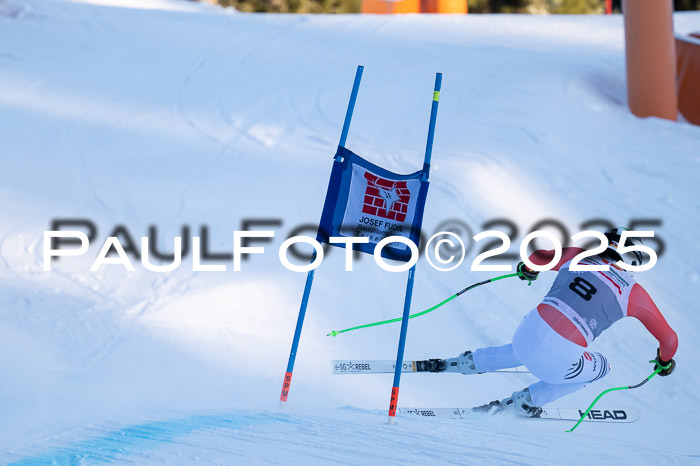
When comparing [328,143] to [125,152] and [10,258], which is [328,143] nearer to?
[125,152]

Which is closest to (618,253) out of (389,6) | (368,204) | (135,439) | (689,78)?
(368,204)

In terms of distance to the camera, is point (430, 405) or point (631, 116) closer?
point (430, 405)

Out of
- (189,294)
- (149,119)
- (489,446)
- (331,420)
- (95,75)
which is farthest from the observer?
(95,75)

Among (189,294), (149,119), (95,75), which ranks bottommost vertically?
(189,294)

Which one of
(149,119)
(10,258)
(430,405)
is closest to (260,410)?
(430,405)

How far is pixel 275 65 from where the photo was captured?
11.4 m

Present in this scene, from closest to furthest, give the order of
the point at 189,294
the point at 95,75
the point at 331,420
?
the point at 331,420
the point at 189,294
the point at 95,75

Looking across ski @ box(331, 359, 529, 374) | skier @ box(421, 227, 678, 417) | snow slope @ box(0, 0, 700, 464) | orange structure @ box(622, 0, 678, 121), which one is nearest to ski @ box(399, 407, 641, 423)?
snow slope @ box(0, 0, 700, 464)

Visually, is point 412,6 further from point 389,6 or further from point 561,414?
point 561,414

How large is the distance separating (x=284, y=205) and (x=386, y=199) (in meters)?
3.26

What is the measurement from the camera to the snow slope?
451 centimetres

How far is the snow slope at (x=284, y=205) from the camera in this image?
178 inches

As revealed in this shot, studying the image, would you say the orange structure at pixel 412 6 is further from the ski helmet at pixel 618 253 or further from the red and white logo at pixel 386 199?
the ski helmet at pixel 618 253

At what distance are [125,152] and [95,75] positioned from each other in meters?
2.41
